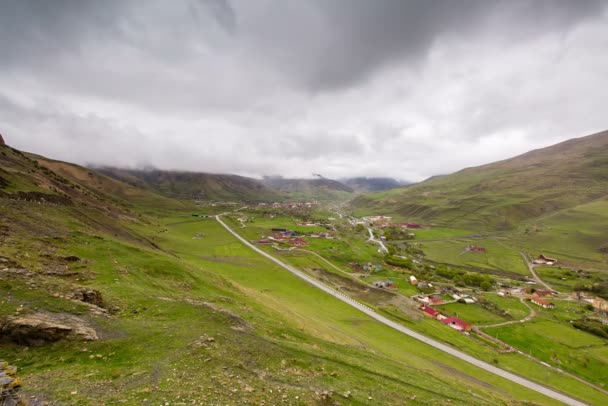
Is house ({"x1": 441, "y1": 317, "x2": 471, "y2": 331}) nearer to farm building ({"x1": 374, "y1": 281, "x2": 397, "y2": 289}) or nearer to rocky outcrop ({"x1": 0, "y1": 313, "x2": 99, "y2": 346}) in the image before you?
farm building ({"x1": 374, "y1": 281, "x2": 397, "y2": 289})

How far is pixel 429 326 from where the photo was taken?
6269cm

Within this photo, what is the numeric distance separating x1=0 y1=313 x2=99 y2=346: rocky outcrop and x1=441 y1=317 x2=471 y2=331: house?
76.4 meters

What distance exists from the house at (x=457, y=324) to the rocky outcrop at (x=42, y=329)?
76.4 meters

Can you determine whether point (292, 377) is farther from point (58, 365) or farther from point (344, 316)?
point (344, 316)

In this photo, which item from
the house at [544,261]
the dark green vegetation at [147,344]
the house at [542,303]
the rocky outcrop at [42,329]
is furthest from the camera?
the house at [544,261]

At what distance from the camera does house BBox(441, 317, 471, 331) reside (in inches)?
2630

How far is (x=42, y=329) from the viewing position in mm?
14273

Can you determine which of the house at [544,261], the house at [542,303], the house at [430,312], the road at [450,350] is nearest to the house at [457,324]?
the house at [430,312]

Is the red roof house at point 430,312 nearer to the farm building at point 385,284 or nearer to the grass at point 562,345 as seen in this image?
the grass at point 562,345

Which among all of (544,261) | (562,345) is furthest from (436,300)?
(544,261)

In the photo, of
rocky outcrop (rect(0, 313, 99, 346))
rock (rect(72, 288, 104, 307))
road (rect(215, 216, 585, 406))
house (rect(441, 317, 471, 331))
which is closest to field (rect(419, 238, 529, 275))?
house (rect(441, 317, 471, 331))

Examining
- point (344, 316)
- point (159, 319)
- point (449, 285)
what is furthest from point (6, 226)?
point (449, 285)

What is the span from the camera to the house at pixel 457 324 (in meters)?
Result: 66.8

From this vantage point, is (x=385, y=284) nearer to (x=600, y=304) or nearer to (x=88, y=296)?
(x=600, y=304)
